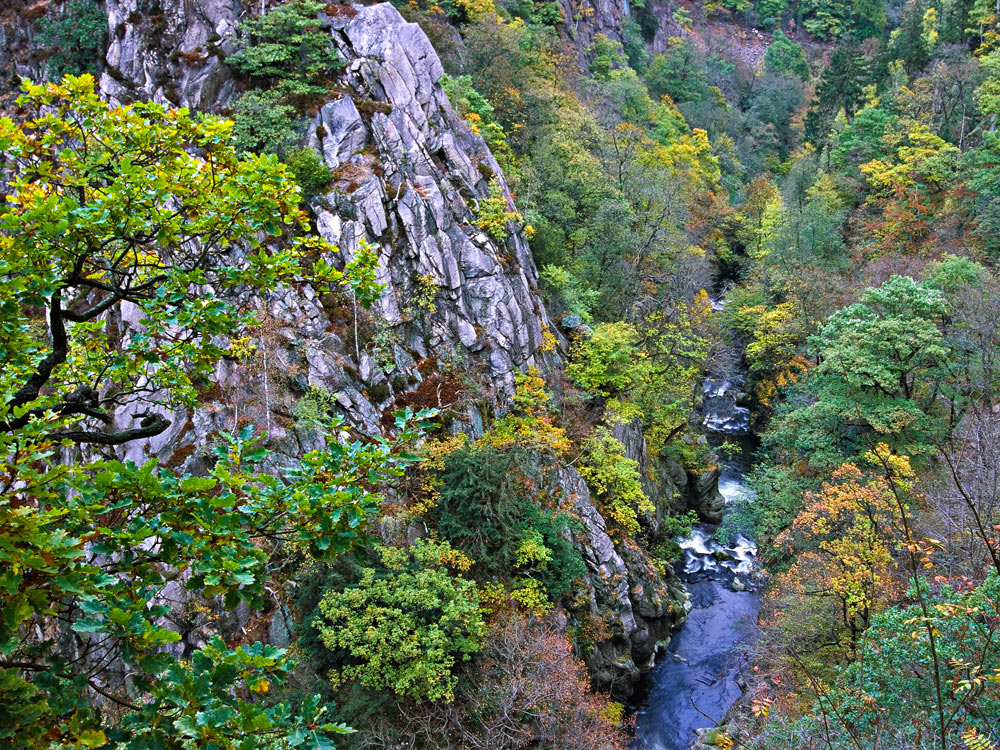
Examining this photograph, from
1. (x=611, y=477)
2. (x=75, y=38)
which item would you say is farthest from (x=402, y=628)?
(x=75, y=38)

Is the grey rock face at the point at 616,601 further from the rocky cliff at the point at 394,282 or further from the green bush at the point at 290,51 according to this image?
the green bush at the point at 290,51

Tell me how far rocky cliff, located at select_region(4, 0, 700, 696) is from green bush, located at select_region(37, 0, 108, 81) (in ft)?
1.79

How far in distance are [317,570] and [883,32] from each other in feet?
282

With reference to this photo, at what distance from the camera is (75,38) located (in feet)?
63.6

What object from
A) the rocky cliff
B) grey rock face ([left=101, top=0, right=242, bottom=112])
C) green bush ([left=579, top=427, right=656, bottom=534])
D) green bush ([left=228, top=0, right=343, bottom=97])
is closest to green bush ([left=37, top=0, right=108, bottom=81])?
grey rock face ([left=101, top=0, right=242, bottom=112])

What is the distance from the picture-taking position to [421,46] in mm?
20734

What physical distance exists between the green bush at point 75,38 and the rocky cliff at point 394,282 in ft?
1.79

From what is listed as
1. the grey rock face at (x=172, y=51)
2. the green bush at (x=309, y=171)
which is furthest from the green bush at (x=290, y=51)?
the green bush at (x=309, y=171)

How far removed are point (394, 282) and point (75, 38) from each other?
1414cm

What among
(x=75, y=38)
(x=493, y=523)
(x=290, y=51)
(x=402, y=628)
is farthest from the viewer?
(x=75, y=38)

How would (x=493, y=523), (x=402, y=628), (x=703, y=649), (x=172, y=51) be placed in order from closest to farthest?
(x=402, y=628), (x=493, y=523), (x=172, y=51), (x=703, y=649)

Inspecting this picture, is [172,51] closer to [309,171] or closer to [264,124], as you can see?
[264,124]

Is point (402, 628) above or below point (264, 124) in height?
below

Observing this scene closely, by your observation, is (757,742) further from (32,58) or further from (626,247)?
(32,58)
